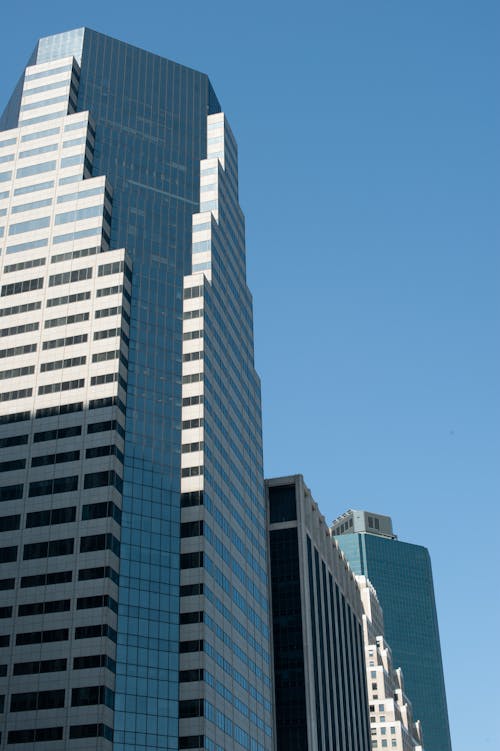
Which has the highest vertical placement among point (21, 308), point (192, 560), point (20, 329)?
point (21, 308)

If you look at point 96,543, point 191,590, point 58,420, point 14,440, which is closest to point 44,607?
point 96,543

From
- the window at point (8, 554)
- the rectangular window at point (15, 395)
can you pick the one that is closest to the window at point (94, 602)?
the window at point (8, 554)

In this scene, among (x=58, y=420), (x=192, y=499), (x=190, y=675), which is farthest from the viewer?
(x=192, y=499)

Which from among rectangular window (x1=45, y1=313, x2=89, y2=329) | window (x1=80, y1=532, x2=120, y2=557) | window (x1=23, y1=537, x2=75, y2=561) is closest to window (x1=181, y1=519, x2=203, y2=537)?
window (x1=80, y1=532, x2=120, y2=557)

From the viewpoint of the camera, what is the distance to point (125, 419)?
150625 mm

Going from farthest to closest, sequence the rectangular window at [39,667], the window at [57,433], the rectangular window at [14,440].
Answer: the rectangular window at [14,440] < the window at [57,433] < the rectangular window at [39,667]

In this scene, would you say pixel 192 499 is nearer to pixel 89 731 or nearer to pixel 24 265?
pixel 89 731

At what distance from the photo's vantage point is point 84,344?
6083 inches

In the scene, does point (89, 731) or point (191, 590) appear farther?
point (191, 590)

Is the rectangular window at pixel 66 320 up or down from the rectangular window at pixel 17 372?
up

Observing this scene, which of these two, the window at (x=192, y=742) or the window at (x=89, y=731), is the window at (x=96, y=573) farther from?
the window at (x=192, y=742)

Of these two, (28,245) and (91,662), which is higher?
(28,245)

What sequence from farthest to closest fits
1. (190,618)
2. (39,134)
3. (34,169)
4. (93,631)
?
(39,134)
(34,169)
(190,618)
(93,631)

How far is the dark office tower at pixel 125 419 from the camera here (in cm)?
13550
